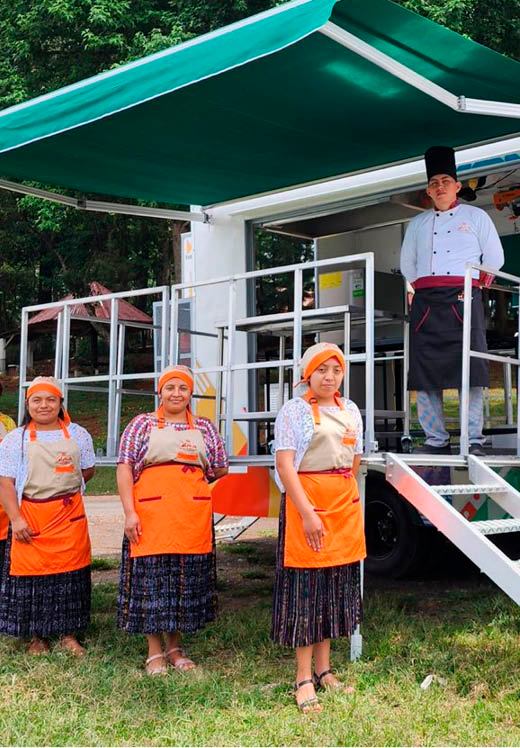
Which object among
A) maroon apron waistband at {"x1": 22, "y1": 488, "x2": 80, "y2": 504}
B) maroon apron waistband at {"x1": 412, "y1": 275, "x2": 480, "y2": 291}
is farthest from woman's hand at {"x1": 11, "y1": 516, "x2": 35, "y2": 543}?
maroon apron waistband at {"x1": 412, "y1": 275, "x2": 480, "y2": 291}

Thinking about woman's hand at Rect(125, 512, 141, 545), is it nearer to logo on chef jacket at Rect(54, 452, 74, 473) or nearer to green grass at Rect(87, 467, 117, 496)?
logo on chef jacket at Rect(54, 452, 74, 473)

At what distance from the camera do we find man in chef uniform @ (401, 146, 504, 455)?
5.27 metres

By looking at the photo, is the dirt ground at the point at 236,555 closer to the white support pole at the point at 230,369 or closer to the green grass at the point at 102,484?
Answer: the white support pole at the point at 230,369

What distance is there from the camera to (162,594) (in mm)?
4613

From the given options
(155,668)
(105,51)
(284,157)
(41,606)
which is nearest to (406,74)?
(284,157)

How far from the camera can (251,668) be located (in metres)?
4.59

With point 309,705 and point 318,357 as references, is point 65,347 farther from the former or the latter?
point 309,705

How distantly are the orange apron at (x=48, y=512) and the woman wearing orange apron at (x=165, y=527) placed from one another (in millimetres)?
434

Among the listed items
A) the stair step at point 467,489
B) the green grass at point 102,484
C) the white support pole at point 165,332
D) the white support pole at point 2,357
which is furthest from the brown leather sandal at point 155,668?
the white support pole at point 2,357

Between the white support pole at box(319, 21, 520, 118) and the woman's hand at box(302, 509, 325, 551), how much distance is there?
2031 mm

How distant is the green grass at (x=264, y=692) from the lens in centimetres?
366

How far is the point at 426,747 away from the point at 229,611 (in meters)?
2.65

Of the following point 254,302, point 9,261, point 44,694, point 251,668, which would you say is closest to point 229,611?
point 251,668

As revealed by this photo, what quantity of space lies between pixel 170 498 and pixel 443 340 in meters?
1.76
